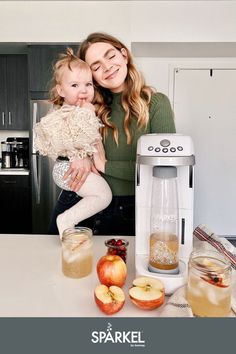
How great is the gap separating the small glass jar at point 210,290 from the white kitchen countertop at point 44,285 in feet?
0.37

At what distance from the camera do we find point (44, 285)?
94 cm

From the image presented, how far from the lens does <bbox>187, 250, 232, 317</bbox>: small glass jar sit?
2.49 ft

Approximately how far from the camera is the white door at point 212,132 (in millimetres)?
3707

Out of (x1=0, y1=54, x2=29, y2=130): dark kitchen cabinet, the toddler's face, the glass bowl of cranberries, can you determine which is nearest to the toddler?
the toddler's face

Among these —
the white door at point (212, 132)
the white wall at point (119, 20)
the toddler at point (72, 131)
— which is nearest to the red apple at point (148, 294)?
the toddler at point (72, 131)

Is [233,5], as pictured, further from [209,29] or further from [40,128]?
[40,128]

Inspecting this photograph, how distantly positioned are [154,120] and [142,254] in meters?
0.57

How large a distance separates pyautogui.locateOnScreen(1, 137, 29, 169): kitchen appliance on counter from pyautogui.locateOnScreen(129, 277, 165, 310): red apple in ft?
9.53

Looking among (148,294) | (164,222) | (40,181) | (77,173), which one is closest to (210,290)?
(148,294)

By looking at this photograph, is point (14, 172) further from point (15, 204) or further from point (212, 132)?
point (212, 132)

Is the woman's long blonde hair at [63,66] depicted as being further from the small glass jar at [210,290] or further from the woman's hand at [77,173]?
the small glass jar at [210,290]

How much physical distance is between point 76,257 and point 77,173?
0.35 m

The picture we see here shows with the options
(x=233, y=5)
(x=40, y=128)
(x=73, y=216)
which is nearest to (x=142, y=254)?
(x=73, y=216)
